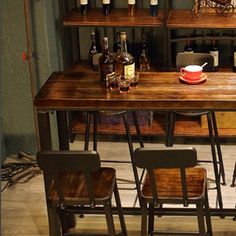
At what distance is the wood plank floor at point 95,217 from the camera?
12.7 feet

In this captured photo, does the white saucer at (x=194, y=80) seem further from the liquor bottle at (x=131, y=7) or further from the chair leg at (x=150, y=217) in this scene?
the liquor bottle at (x=131, y=7)

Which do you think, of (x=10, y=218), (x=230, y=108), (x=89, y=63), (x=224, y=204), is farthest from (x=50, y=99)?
(x=89, y=63)

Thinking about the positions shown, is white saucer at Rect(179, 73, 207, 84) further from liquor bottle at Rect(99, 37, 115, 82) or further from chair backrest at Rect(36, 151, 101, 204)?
chair backrest at Rect(36, 151, 101, 204)

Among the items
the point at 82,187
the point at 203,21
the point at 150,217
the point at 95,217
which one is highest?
the point at 203,21

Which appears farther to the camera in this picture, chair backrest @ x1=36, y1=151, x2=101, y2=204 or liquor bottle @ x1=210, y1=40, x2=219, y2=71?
liquor bottle @ x1=210, y1=40, x2=219, y2=71

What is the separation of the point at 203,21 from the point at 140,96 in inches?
62.7

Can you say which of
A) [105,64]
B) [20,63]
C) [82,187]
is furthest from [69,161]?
[20,63]

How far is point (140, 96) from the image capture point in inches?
126

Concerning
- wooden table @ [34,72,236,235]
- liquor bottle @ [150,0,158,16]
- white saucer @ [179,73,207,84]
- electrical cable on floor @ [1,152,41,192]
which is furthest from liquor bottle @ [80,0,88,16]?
white saucer @ [179,73,207,84]

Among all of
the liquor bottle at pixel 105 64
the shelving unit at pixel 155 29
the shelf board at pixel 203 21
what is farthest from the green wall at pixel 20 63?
the liquor bottle at pixel 105 64

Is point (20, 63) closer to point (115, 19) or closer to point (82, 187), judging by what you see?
point (115, 19)

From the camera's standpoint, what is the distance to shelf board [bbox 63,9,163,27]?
4.56 meters

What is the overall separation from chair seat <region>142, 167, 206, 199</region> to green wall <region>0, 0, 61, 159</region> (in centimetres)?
167

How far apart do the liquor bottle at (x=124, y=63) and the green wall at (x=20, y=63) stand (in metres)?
1.20
